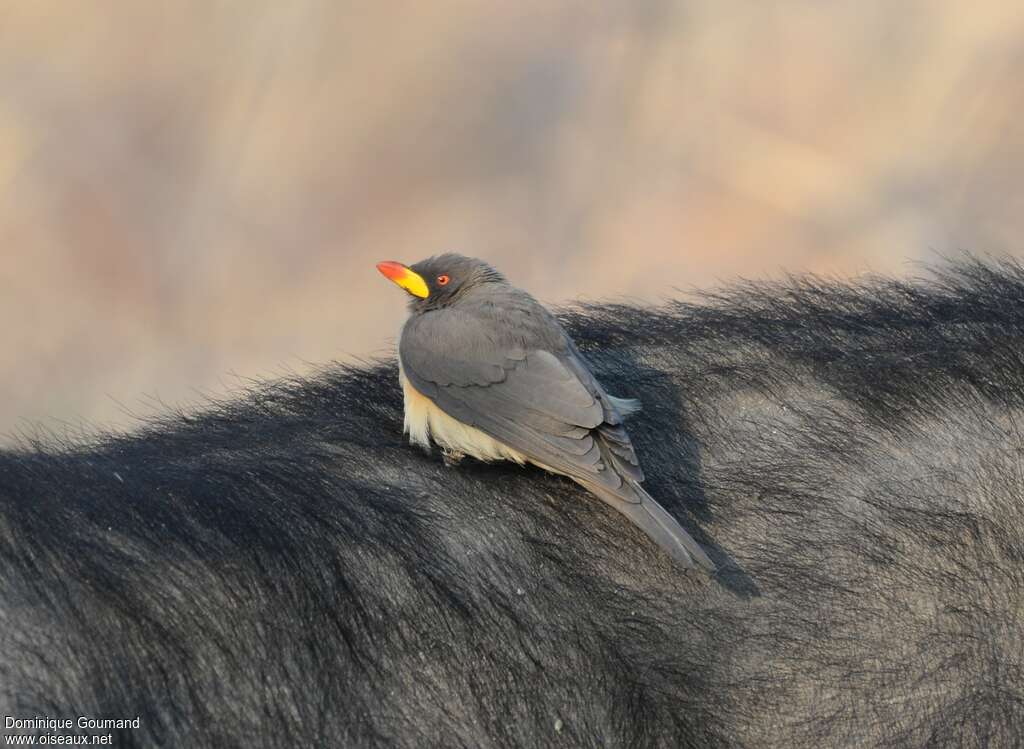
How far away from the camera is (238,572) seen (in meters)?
4.16

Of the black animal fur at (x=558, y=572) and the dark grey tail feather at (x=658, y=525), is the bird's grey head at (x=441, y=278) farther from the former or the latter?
the dark grey tail feather at (x=658, y=525)

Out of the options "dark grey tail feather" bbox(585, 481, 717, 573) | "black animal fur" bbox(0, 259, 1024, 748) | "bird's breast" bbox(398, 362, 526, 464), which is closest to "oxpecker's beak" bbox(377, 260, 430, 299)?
"black animal fur" bbox(0, 259, 1024, 748)

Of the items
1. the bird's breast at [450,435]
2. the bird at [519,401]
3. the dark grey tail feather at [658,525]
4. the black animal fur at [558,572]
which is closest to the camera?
the black animal fur at [558,572]

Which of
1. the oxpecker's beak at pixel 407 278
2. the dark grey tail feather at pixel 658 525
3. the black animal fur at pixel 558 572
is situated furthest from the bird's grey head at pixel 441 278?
the dark grey tail feather at pixel 658 525

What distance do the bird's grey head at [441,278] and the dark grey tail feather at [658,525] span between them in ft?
4.46

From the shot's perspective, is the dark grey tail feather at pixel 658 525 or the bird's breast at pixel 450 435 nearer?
the dark grey tail feather at pixel 658 525

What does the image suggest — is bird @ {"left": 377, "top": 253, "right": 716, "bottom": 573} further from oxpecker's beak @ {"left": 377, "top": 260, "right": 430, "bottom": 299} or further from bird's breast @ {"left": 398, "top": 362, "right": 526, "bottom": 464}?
oxpecker's beak @ {"left": 377, "top": 260, "right": 430, "bottom": 299}

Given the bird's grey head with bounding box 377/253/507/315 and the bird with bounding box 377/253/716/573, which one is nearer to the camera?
the bird with bounding box 377/253/716/573

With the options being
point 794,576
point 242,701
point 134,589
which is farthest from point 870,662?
point 134,589

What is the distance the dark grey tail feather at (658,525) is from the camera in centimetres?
447

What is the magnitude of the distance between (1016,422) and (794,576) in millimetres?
1047

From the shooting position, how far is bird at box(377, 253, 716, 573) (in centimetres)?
460

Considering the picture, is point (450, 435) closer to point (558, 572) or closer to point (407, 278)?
point (558, 572)

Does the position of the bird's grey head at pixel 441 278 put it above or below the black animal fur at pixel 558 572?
above
